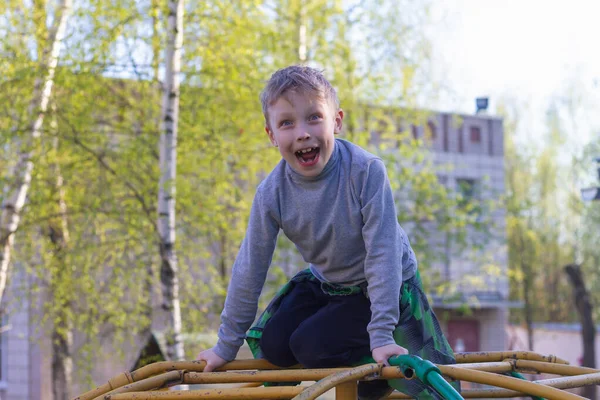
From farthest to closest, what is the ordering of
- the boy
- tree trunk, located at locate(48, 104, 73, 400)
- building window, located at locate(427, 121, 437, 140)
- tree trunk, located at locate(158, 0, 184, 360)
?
building window, located at locate(427, 121, 437, 140), tree trunk, located at locate(48, 104, 73, 400), tree trunk, located at locate(158, 0, 184, 360), the boy

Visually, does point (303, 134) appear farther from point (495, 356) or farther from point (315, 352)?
point (495, 356)

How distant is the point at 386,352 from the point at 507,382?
34 cm

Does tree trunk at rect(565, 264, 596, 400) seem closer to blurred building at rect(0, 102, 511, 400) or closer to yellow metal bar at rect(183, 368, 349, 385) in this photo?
blurred building at rect(0, 102, 511, 400)

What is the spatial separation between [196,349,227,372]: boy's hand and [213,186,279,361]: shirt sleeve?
0.08m

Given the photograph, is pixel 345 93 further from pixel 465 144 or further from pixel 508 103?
pixel 508 103

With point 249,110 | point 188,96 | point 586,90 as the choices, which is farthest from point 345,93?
point 586,90

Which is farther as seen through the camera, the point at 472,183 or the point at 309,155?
the point at 472,183

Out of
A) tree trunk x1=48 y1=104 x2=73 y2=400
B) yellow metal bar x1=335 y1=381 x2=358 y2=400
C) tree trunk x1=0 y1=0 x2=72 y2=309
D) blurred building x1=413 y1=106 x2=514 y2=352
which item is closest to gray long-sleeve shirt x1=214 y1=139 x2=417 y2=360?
yellow metal bar x1=335 y1=381 x2=358 y2=400

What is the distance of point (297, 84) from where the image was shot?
2438 mm

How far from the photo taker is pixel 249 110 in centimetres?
934

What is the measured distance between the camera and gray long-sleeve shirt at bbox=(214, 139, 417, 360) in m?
2.42

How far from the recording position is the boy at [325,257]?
2.44 metres

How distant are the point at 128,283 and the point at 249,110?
224 cm

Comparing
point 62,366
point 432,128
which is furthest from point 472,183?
point 62,366
